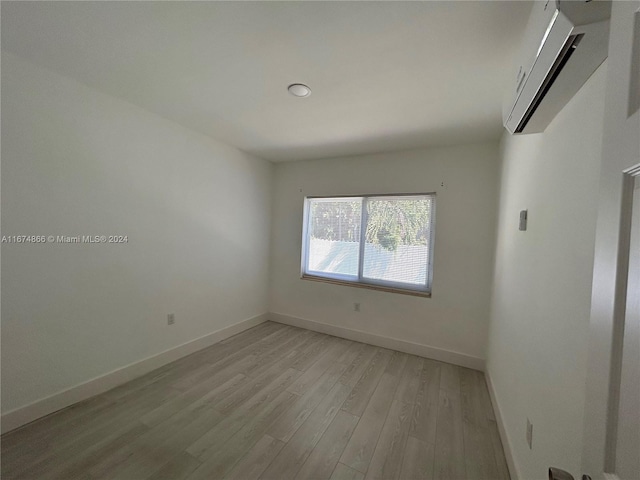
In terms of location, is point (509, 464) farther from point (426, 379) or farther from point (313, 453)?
point (313, 453)

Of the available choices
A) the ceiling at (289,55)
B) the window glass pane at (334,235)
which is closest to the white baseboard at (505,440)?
the window glass pane at (334,235)

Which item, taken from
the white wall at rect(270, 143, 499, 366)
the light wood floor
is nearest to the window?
the white wall at rect(270, 143, 499, 366)

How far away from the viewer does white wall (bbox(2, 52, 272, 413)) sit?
5.33 ft

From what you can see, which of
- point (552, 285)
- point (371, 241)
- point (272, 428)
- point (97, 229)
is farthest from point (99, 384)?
point (552, 285)

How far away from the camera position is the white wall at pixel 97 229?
162cm

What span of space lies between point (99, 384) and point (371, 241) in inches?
116

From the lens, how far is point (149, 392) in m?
2.06

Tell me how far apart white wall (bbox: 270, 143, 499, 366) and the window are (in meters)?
0.12

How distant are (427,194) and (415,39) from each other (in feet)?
6.01

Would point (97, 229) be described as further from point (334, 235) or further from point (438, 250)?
point (438, 250)

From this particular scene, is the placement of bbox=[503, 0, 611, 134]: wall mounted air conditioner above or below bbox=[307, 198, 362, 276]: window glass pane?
above

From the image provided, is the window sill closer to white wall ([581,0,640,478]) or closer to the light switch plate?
the light switch plate

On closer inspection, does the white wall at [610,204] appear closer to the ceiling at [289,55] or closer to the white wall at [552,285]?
the white wall at [552,285]

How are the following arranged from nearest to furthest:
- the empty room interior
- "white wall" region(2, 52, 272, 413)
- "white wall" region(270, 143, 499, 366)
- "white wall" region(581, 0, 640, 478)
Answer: "white wall" region(581, 0, 640, 478) < the empty room interior < "white wall" region(2, 52, 272, 413) < "white wall" region(270, 143, 499, 366)
